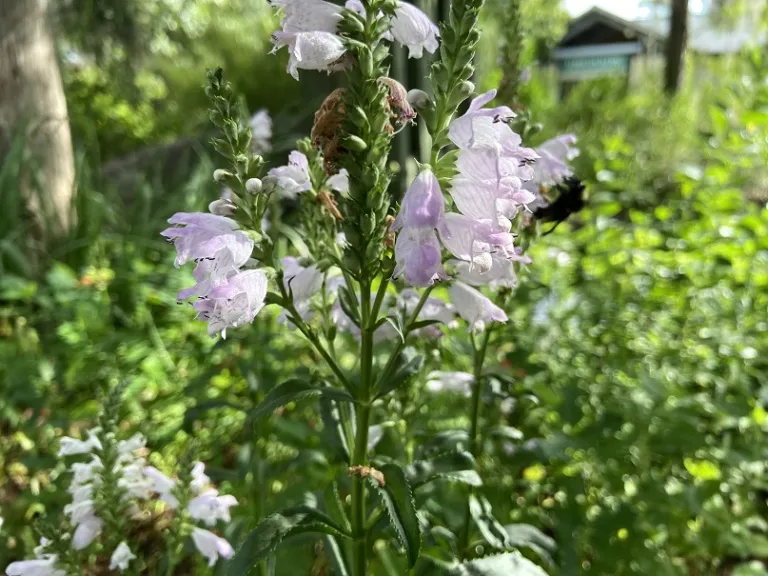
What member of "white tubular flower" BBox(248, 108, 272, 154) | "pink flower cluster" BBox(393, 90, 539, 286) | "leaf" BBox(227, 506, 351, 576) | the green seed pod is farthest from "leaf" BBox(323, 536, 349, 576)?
"white tubular flower" BBox(248, 108, 272, 154)

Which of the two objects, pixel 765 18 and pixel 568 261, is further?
pixel 568 261

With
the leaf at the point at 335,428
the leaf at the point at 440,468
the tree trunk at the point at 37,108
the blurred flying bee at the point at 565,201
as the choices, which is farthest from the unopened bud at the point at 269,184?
the tree trunk at the point at 37,108

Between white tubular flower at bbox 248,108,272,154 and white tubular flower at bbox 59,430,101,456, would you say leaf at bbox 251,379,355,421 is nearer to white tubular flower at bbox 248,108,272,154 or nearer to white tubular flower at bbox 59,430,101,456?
white tubular flower at bbox 59,430,101,456

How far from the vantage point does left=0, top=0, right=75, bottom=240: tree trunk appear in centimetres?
347

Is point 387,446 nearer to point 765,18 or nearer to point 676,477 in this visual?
point 676,477

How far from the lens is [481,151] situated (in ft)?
2.57

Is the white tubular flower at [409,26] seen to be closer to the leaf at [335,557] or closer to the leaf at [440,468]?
the leaf at [440,468]

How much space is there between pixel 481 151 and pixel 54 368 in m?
2.44

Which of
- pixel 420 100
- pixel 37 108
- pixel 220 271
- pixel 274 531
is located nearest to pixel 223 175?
pixel 220 271

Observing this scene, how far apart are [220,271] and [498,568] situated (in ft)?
2.34

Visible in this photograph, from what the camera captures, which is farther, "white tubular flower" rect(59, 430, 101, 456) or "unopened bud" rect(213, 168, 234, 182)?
"white tubular flower" rect(59, 430, 101, 456)

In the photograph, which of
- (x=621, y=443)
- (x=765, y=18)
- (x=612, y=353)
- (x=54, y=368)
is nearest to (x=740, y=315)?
(x=612, y=353)

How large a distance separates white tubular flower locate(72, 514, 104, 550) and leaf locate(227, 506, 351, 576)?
1.52 feet

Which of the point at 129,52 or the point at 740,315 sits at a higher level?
the point at 129,52
